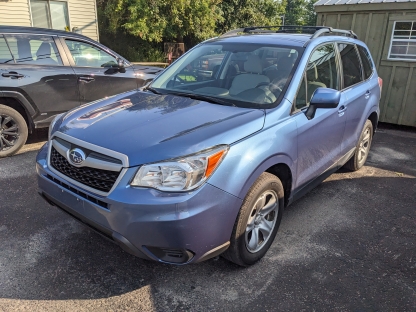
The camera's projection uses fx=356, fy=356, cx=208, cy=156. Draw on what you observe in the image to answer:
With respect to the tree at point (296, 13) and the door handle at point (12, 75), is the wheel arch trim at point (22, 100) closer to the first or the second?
the door handle at point (12, 75)

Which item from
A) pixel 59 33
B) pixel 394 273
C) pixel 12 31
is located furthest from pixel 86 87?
pixel 394 273

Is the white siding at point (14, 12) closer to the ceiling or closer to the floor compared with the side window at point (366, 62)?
closer to the ceiling

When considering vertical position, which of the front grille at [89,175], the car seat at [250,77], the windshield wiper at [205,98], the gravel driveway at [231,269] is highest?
the car seat at [250,77]

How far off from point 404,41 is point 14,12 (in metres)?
12.1

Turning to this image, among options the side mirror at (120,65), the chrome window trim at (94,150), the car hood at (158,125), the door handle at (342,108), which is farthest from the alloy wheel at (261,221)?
the side mirror at (120,65)

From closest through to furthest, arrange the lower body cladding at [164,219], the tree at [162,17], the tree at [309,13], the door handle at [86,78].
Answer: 1. the lower body cladding at [164,219]
2. the door handle at [86,78]
3. the tree at [162,17]
4. the tree at [309,13]

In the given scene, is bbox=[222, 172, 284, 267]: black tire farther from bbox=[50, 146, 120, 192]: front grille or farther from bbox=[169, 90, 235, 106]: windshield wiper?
bbox=[50, 146, 120, 192]: front grille

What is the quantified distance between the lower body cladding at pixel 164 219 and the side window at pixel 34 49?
12.5ft

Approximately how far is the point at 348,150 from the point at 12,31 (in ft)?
16.3

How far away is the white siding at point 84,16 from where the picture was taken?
45.7 ft

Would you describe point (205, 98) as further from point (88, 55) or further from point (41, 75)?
point (88, 55)

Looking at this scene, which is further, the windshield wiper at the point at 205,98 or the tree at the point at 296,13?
the tree at the point at 296,13

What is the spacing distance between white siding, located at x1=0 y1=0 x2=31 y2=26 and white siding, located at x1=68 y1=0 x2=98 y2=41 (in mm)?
1703

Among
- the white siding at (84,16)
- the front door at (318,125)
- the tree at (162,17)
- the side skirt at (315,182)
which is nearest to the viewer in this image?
the front door at (318,125)
